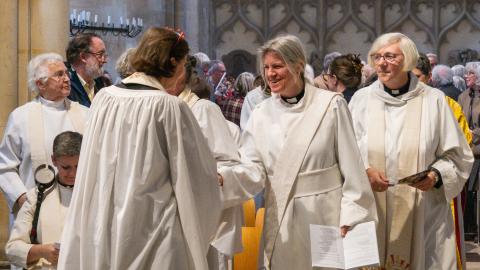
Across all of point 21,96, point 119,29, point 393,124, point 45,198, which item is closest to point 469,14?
point 119,29

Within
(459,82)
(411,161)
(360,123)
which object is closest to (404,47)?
(360,123)

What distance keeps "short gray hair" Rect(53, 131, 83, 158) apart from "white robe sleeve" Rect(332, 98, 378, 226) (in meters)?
1.36

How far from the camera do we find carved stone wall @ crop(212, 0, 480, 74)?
20922 mm

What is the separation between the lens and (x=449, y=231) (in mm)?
6957

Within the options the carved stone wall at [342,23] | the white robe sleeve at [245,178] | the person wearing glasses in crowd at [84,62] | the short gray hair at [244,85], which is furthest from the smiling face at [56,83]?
the carved stone wall at [342,23]

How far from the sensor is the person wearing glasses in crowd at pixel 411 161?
22.6ft

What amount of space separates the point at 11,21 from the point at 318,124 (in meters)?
3.66

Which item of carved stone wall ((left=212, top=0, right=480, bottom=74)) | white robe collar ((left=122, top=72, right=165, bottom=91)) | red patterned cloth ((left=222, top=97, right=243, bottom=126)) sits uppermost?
carved stone wall ((left=212, top=0, right=480, bottom=74))

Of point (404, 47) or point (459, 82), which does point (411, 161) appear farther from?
point (459, 82)

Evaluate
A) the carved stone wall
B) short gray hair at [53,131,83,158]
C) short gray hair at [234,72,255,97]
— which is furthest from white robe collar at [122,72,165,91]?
the carved stone wall

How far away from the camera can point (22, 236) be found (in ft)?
19.8

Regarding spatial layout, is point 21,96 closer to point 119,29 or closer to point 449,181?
point 449,181

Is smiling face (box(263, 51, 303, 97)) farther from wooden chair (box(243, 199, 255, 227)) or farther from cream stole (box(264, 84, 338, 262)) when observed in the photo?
wooden chair (box(243, 199, 255, 227))

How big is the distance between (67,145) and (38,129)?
4.15 feet
